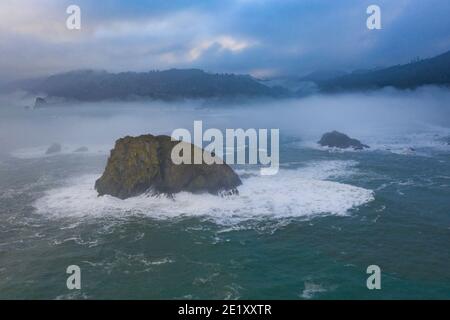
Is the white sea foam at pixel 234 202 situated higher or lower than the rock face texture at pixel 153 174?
lower

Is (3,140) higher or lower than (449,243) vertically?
higher

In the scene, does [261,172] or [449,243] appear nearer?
[449,243]

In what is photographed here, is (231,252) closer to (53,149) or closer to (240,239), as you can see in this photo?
(240,239)

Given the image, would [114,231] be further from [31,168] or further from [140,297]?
[31,168]

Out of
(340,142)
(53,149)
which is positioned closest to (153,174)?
(53,149)

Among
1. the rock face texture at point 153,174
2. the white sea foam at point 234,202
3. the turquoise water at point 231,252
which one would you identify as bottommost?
the turquoise water at point 231,252

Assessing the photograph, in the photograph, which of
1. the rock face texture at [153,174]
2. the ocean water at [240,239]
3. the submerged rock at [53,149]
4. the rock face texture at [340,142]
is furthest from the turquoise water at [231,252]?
the submerged rock at [53,149]

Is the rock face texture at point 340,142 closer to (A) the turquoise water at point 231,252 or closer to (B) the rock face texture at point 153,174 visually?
(A) the turquoise water at point 231,252

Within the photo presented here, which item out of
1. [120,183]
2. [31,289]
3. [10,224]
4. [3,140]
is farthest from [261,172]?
[3,140]
